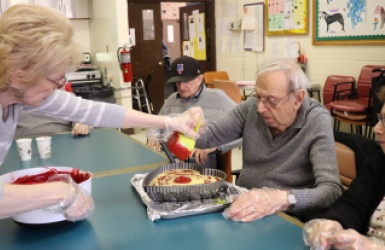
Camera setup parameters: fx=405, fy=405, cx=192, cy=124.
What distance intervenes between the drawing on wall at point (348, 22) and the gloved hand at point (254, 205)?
12.1 feet

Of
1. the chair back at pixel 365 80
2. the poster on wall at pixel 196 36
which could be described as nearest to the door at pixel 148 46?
the poster on wall at pixel 196 36

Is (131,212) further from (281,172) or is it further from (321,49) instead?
(321,49)

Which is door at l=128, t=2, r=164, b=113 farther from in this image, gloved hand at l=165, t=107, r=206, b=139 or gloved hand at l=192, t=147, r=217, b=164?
gloved hand at l=165, t=107, r=206, b=139

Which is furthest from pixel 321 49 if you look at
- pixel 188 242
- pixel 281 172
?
pixel 188 242

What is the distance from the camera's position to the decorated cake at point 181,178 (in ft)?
4.80

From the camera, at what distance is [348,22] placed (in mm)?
4730

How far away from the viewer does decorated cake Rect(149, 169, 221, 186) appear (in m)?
1.46

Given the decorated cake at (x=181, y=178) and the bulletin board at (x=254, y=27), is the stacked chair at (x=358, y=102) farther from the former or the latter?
the decorated cake at (x=181, y=178)

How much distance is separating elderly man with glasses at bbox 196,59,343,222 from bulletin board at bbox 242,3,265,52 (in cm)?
431

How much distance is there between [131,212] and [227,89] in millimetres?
3308

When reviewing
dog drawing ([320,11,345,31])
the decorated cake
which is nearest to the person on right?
the decorated cake

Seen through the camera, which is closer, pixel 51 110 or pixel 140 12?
pixel 51 110

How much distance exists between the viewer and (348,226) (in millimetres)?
1361

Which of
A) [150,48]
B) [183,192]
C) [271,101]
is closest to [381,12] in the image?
[271,101]
